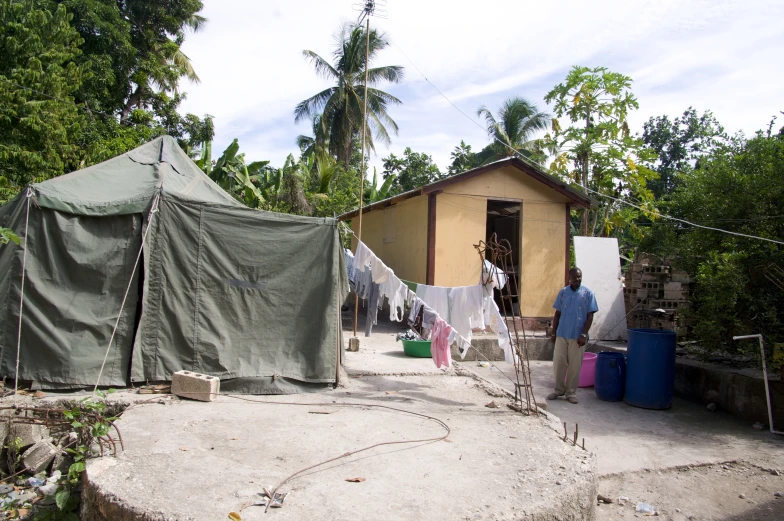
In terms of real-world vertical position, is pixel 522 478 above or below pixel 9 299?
below

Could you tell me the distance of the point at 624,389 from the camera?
740cm

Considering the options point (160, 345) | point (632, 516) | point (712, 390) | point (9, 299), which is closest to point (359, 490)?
point (632, 516)

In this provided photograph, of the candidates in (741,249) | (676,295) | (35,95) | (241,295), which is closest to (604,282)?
(676,295)

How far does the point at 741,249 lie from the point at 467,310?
12.9ft

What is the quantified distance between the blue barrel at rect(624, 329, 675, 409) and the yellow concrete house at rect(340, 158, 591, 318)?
15.9ft

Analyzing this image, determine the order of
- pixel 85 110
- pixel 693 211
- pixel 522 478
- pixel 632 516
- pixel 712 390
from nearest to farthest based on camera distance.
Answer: pixel 522 478
pixel 632 516
pixel 712 390
pixel 693 211
pixel 85 110

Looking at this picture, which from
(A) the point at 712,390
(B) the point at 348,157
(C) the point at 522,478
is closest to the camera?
(C) the point at 522,478

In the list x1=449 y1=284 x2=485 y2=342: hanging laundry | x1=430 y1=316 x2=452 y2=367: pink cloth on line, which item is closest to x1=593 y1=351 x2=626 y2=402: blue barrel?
x1=449 y1=284 x2=485 y2=342: hanging laundry

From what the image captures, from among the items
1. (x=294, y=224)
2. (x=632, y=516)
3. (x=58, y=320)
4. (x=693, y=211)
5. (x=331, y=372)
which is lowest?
(x=632, y=516)

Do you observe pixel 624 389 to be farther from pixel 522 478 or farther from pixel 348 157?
pixel 348 157

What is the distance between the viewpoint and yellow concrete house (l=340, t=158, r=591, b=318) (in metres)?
11.5

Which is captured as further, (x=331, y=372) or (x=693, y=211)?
(x=693, y=211)

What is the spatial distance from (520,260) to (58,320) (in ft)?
30.5

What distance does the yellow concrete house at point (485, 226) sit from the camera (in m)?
11.5
